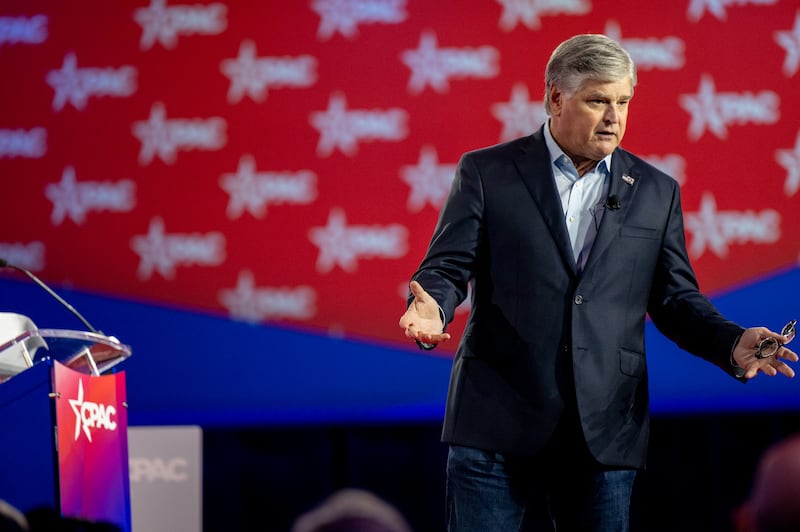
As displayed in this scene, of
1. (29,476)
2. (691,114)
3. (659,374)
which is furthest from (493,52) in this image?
(29,476)

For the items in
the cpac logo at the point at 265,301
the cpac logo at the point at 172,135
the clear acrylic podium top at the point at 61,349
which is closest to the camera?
the clear acrylic podium top at the point at 61,349

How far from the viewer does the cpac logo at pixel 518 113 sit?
4.05m

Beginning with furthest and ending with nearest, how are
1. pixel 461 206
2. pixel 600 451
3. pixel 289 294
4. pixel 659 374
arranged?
pixel 289 294 → pixel 659 374 → pixel 461 206 → pixel 600 451

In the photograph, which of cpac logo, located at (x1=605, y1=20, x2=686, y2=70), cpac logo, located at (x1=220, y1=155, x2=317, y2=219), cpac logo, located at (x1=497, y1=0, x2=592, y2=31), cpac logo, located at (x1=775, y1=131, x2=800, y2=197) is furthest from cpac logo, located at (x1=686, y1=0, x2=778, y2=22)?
cpac logo, located at (x1=220, y1=155, x2=317, y2=219)

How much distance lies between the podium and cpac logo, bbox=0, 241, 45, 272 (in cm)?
193

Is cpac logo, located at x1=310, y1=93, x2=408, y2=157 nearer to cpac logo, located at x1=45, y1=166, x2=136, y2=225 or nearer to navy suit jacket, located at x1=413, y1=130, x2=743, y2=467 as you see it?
cpac logo, located at x1=45, y1=166, x2=136, y2=225

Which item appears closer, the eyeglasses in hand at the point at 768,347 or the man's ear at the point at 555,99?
the eyeglasses in hand at the point at 768,347

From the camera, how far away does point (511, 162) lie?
91.4 inches

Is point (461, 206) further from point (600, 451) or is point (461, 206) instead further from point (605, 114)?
point (600, 451)

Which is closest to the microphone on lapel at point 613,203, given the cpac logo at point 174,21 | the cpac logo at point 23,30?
the cpac logo at point 174,21

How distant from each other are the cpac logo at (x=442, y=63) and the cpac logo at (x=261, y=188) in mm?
587

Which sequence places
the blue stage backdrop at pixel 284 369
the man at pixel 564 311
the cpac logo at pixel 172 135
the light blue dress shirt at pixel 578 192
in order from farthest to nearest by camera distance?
the cpac logo at pixel 172 135 < the blue stage backdrop at pixel 284 369 < the light blue dress shirt at pixel 578 192 < the man at pixel 564 311

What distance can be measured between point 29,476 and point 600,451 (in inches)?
47.6

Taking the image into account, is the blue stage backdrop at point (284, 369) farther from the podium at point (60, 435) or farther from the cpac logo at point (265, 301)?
the podium at point (60, 435)
